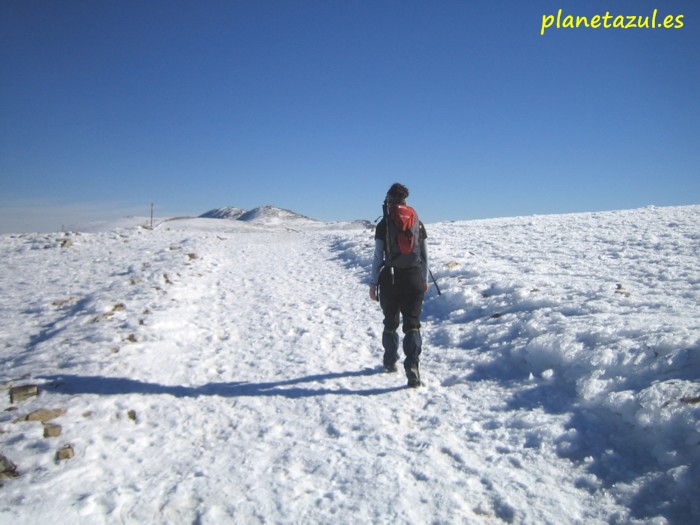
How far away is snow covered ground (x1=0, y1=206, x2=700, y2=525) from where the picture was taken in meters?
3.51

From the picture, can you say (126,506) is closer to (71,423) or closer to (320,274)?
(71,423)

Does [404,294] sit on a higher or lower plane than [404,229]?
lower

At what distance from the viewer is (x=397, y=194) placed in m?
5.75

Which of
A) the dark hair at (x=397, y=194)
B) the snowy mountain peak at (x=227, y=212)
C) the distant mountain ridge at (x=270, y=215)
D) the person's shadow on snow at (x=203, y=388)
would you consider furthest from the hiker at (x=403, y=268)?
the snowy mountain peak at (x=227, y=212)

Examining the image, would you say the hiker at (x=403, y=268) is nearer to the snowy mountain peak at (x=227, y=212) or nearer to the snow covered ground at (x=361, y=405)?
the snow covered ground at (x=361, y=405)

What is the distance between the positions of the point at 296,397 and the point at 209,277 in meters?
8.79

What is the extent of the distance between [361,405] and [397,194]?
299cm

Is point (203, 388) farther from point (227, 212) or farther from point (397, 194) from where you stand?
point (227, 212)

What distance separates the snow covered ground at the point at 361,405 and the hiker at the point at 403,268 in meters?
0.72

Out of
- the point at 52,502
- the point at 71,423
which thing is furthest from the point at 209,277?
the point at 52,502

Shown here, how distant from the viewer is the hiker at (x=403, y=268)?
564cm

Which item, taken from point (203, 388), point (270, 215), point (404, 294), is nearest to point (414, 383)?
point (404, 294)

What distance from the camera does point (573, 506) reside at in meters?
3.35

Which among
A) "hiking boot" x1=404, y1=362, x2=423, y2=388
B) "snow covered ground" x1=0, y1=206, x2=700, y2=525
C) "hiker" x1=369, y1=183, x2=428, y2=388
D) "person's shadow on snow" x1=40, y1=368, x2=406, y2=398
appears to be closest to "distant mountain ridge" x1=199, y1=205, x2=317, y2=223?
"snow covered ground" x1=0, y1=206, x2=700, y2=525
